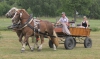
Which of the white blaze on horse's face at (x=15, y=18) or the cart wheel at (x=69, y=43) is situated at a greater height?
the white blaze on horse's face at (x=15, y=18)

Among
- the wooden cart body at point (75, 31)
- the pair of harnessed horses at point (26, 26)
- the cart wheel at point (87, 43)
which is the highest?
the pair of harnessed horses at point (26, 26)

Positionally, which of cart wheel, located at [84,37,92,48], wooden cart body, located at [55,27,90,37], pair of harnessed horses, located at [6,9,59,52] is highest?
pair of harnessed horses, located at [6,9,59,52]

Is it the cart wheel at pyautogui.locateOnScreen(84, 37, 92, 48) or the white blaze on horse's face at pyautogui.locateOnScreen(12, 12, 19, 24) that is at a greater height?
the white blaze on horse's face at pyautogui.locateOnScreen(12, 12, 19, 24)

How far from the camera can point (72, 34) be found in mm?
17766

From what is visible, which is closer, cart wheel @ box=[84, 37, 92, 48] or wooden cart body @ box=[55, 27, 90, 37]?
wooden cart body @ box=[55, 27, 90, 37]

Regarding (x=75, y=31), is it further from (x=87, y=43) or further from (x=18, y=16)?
(x=18, y=16)

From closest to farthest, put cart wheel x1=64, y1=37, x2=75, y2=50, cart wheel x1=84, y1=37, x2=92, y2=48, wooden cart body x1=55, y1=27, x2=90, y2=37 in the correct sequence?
cart wheel x1=64, y1=37, x2=75, y2=50 → wooden cart body x1=55, y1=27, x2=90, y2=37 → cart wheel x1=84, y1=37, x2=92, y2=48

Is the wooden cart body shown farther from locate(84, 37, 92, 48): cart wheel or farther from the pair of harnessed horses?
the pair of harnessed horses

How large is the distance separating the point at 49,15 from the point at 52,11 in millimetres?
1573

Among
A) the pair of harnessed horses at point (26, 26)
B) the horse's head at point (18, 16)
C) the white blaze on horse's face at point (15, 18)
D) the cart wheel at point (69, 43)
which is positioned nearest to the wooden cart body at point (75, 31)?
the cart wheel at point (69, 43)

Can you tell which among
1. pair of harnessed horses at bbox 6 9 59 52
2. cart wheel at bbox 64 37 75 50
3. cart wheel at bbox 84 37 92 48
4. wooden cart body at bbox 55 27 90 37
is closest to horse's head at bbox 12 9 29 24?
pair of harnessed horses at bbox 6 9 59 52

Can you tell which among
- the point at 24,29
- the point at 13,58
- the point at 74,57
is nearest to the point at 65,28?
the point at 24,29

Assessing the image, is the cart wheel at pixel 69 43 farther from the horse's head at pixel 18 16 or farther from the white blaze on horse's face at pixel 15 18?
the white blaze on horse's face at pixel 15 18

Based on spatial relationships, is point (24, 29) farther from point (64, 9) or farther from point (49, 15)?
point (49, 15)
